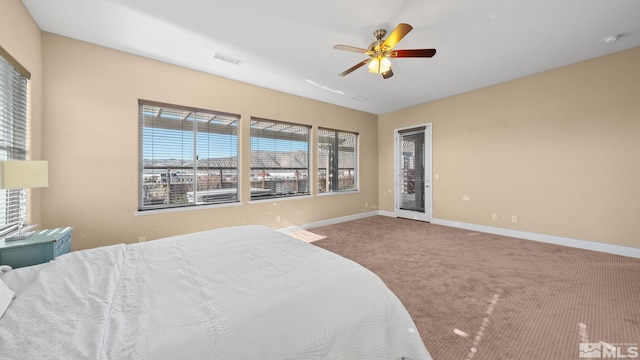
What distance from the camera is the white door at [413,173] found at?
564 centimetres

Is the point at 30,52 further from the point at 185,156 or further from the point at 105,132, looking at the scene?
the point at 185,156

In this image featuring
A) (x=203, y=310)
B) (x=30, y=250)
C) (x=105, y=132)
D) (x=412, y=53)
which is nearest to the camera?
(x=203, y=310)

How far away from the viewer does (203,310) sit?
1.03 metres

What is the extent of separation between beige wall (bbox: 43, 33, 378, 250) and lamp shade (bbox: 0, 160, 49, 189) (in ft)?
3.75

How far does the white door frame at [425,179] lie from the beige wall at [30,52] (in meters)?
6.18

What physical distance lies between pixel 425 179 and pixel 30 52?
6.43 metres

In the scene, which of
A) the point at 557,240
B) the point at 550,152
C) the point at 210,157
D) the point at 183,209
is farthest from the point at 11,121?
the point at 557,240

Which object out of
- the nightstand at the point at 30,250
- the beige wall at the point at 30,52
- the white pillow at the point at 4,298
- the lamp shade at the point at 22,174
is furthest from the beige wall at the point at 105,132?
the white pillow at the point at 4,298

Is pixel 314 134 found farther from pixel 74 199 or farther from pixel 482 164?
pixel 74 199

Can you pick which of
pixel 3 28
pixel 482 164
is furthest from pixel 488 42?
pixel 3 28

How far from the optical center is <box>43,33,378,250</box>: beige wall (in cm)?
279

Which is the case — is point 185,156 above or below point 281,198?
above

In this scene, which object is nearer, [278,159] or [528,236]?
[528,236]

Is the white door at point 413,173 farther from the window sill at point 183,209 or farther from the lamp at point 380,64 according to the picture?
the window sill at point 183,209
